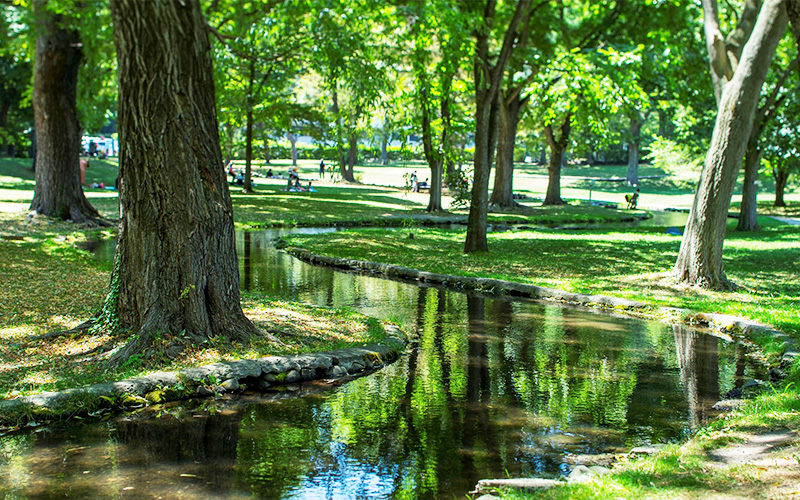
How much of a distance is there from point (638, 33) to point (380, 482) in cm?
2384

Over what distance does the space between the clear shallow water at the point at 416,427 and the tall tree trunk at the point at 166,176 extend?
125cm

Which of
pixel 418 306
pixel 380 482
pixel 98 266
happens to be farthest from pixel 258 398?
pixel 98 266

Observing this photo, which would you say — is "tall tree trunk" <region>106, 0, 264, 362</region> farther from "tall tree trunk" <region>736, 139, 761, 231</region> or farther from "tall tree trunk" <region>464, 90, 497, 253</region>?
"tall tree trunk" <region>736, 139, 761, 231</region>

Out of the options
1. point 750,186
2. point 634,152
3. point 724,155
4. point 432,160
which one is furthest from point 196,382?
point 634,152

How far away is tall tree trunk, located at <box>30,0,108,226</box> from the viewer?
19812 millimetres

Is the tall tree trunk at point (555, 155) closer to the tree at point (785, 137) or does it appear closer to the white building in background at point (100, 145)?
the tree at point (785, 137)

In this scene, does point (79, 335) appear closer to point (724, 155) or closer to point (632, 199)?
point (724, 155)

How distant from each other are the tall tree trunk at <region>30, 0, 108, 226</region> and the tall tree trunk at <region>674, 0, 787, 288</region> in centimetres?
1543

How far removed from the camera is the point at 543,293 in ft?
39.8

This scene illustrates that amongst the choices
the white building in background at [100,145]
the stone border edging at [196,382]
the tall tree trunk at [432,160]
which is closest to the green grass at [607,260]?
the tall tree trunk at [432,160]

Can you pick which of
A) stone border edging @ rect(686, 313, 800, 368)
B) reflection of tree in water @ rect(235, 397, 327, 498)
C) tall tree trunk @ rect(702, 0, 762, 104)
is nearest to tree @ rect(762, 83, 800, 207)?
tall tree trunk @ rect(702, 0, 762, 104)

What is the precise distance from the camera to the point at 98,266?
13.1m

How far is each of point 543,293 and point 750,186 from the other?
601 inches

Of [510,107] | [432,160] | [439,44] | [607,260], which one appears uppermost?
[510,107]
